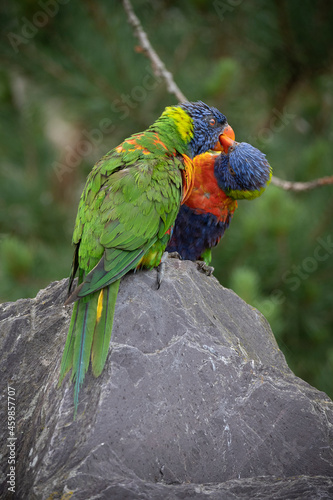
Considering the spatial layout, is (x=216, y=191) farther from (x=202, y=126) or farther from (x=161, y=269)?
(x=161, y=269)

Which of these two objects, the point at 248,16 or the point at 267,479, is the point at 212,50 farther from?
the point at 267,479

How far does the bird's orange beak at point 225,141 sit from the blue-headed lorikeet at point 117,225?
0.33m

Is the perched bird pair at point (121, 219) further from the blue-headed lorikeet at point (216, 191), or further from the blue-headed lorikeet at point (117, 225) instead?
the blue-headed lorikeet at point (216, 191)

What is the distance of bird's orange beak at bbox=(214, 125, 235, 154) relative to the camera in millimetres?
2680

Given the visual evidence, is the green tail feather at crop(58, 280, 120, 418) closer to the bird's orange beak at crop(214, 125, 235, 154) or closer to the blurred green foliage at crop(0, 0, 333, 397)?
the bird's orange beak at crop(214, 125, 235, 154)

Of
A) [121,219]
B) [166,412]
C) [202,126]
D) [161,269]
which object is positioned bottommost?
[166,412]

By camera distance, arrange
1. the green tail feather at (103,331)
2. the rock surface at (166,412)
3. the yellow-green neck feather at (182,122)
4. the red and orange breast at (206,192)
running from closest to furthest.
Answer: the rock surface at (166,412) < the green tail feather at (103,331) < the yellow-green neck feather at (182,122) < the red and orange breast at (206,192)

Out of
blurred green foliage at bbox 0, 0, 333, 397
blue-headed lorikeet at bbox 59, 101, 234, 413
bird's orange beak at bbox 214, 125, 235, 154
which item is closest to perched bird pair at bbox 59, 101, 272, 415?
blue-headed lorikeet at bbox 59, 101, 234, 413

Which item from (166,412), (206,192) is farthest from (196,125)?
(166,412)

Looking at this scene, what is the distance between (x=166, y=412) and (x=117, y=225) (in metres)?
0.65

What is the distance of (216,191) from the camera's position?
2.77 m

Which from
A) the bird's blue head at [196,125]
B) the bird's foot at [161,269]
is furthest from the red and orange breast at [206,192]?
the bird's foot at [161,269]

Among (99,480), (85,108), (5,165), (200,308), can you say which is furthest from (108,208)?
(5,165)

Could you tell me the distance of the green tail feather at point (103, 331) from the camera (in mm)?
1767
